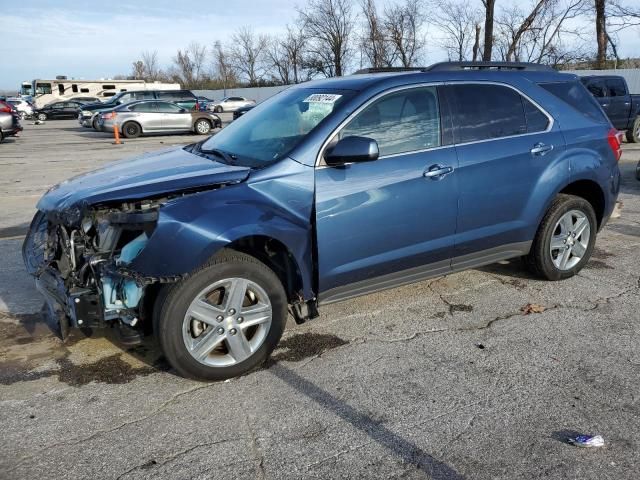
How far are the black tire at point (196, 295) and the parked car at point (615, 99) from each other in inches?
597

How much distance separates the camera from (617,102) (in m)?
15.9

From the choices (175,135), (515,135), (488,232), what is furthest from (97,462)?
(175,135)

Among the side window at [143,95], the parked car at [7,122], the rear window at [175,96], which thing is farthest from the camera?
the rear window at [175,96]

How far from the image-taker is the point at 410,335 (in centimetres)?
404

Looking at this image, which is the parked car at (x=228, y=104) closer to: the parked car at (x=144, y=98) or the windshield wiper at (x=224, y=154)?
the parked car at (x=144, y=98)

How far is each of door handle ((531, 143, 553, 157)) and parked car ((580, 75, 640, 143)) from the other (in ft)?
42.5

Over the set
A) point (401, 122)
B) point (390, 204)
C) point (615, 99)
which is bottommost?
point (390, 204)

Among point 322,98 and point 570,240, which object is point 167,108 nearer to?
point 322,98

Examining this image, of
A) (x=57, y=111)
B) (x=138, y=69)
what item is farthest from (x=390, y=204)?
(x=138, y=69)

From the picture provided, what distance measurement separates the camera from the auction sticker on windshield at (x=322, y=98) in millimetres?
3940

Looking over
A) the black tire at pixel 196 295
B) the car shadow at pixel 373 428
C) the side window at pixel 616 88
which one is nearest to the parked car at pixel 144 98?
the side window at pixel 616 88

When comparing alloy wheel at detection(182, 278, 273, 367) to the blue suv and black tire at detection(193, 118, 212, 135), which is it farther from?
black tire at detection(193, 118, 212, 135)

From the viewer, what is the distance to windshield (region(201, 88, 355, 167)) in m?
3.80

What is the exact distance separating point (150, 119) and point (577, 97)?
65.0 feet
